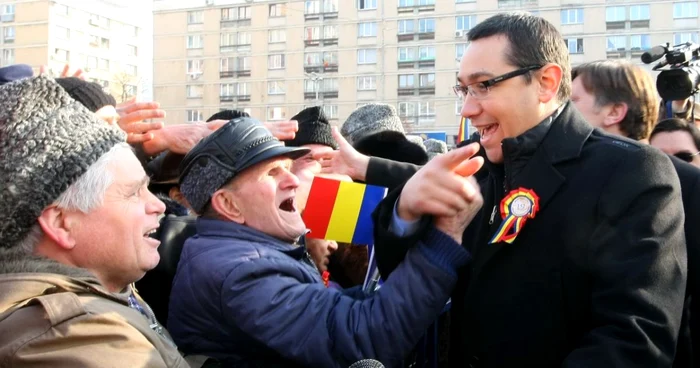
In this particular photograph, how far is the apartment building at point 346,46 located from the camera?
41875 millimetres

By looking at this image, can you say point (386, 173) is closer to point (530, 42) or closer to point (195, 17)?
point (530, 42)

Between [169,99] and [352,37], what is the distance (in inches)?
617

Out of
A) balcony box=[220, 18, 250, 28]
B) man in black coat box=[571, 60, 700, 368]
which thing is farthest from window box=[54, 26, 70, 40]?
man in black coat box=[571, 60, 700, 368]

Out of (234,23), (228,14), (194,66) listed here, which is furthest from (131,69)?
(234,23)

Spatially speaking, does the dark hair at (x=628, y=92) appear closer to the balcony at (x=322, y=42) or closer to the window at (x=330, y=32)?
the balcony at (x=322, y=42)

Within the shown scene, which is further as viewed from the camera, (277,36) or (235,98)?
(235,98)

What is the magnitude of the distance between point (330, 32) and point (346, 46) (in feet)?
6.29

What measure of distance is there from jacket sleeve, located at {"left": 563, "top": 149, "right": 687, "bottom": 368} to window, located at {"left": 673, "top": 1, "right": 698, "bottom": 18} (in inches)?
1716

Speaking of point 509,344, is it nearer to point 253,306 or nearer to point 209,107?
point 253,306

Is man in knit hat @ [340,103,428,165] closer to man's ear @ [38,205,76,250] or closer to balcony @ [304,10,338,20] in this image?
man's ear @ [38,205,76,250]

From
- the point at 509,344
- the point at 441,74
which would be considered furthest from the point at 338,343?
the point at 441,74

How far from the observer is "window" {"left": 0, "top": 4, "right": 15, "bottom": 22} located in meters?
55.9

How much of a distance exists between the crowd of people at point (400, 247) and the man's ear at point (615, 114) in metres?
0.59

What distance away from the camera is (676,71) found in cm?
455
